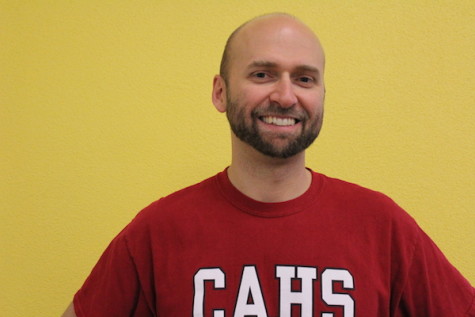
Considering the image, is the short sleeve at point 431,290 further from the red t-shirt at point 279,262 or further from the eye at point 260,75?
the eye at point 260,75

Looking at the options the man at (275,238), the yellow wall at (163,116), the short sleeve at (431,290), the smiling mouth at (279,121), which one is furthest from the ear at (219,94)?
the short sleeve at (431,290)

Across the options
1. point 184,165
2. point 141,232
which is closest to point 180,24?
point 184,165

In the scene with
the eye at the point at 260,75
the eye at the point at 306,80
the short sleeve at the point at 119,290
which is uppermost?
the eye at the point at 260,75

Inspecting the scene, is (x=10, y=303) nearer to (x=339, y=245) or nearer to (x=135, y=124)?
(x=135, y=124)

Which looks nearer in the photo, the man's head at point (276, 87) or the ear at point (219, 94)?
the man's head at point (276, 87)

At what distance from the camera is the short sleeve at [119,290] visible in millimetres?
877

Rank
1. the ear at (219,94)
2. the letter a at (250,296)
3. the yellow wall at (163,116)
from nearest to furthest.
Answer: the letter a at (250,296) → the ear at (219,94) → the yellow wall at (163,116)

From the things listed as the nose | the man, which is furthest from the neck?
the nose

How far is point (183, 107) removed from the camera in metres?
1.18

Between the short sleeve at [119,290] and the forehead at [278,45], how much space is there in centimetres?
42

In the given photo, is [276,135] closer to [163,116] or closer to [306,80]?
[306,80]

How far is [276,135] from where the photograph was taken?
817mm

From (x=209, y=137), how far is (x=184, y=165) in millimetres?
96

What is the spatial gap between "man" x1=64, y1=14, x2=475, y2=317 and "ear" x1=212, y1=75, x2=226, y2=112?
2 centimetres
